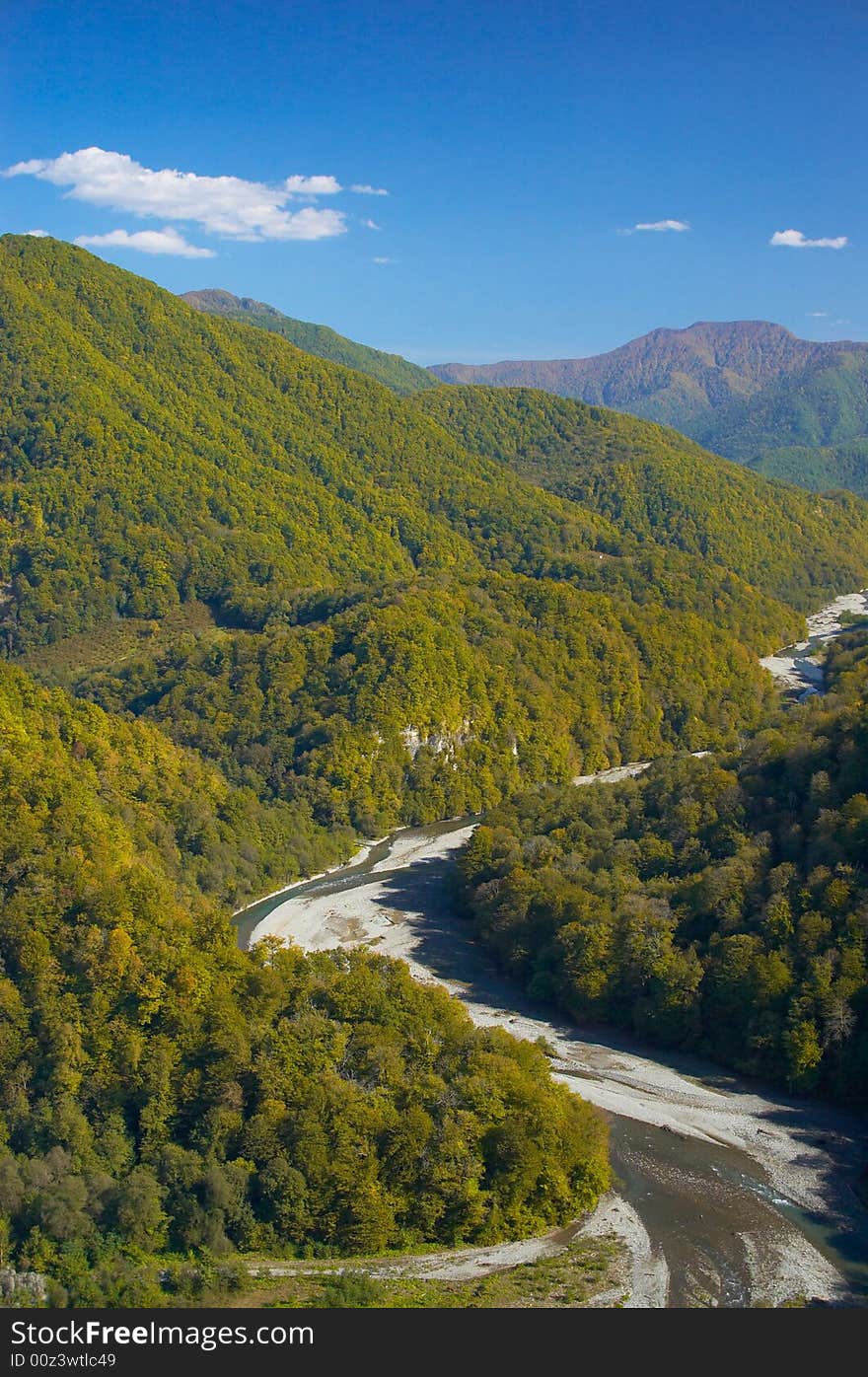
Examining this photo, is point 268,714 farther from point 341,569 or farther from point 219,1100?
point 219,1100

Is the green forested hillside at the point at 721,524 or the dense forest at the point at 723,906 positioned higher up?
the green forested hillside at the point at 721,524

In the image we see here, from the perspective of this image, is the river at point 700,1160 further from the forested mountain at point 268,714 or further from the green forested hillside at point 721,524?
the green forested hillside at point 721,524

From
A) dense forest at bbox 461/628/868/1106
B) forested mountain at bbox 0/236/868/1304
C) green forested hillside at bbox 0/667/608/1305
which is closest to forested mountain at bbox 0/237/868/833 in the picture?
forested mountain at bbox 0/236/868/1304

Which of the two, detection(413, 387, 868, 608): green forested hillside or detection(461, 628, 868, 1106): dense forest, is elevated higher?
detection(413, 387, 868, 608): green forested hillside

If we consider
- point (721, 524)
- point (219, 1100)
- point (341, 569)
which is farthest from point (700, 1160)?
point (721, 524)

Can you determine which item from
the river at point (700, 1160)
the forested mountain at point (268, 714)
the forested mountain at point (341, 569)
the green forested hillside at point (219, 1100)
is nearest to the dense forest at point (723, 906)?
the river at point (700, 1160)

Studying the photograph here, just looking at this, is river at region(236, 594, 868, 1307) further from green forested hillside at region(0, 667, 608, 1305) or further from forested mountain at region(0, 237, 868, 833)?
forested mountain at region(0, 237, 868, 833)
